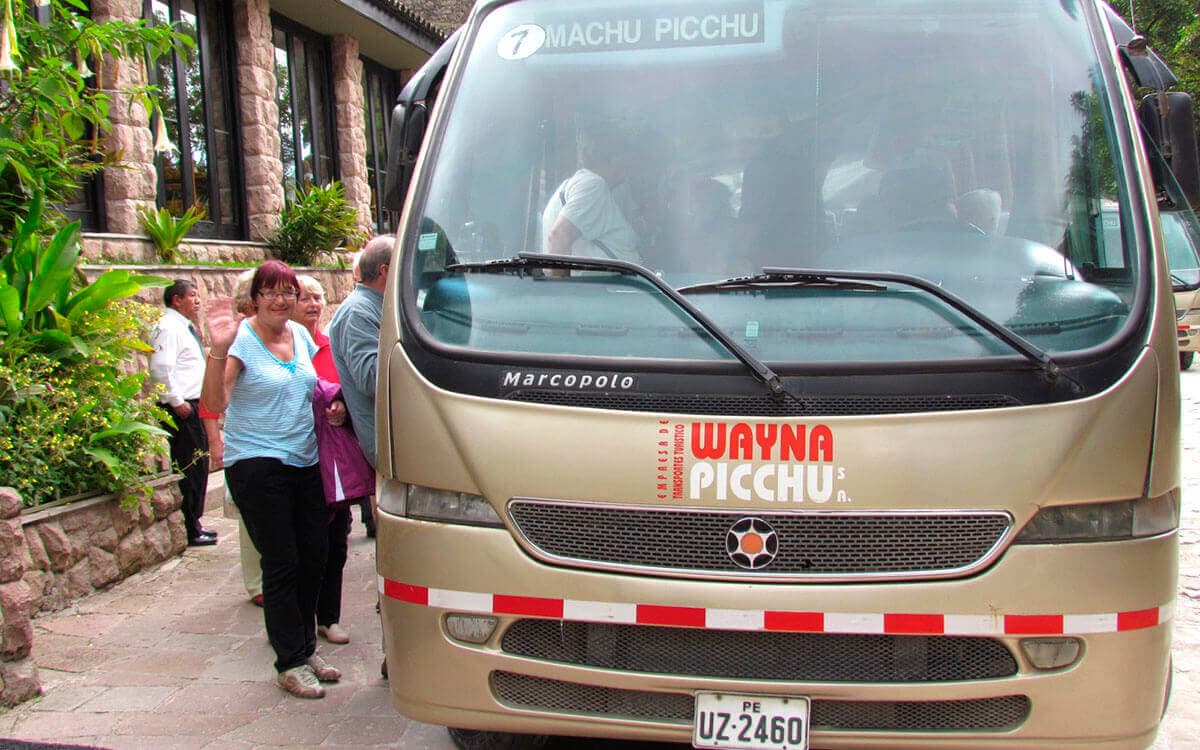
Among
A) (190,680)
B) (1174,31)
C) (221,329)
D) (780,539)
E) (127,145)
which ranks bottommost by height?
(190,680)

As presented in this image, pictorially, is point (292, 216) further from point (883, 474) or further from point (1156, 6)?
point (1156, 6)

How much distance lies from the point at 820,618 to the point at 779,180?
133 centimetres

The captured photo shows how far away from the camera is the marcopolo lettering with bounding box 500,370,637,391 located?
303 cm

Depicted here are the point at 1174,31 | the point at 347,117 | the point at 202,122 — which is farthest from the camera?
the point at 1174,31

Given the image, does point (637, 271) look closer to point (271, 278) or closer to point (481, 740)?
point (481, 740)

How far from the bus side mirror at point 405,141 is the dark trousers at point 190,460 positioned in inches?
140

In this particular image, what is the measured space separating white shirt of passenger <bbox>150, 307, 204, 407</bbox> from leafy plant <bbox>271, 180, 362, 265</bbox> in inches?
193

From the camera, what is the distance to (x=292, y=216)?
11836 millimetres

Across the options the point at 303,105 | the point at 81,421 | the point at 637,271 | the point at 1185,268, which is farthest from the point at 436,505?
the point at 303,105

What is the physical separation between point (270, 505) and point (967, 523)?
2.71m

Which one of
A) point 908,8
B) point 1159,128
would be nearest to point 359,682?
point 908,8

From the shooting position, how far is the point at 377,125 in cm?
1652

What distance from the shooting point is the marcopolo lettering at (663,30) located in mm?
3621

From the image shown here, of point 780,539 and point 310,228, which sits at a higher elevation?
point 310,228
